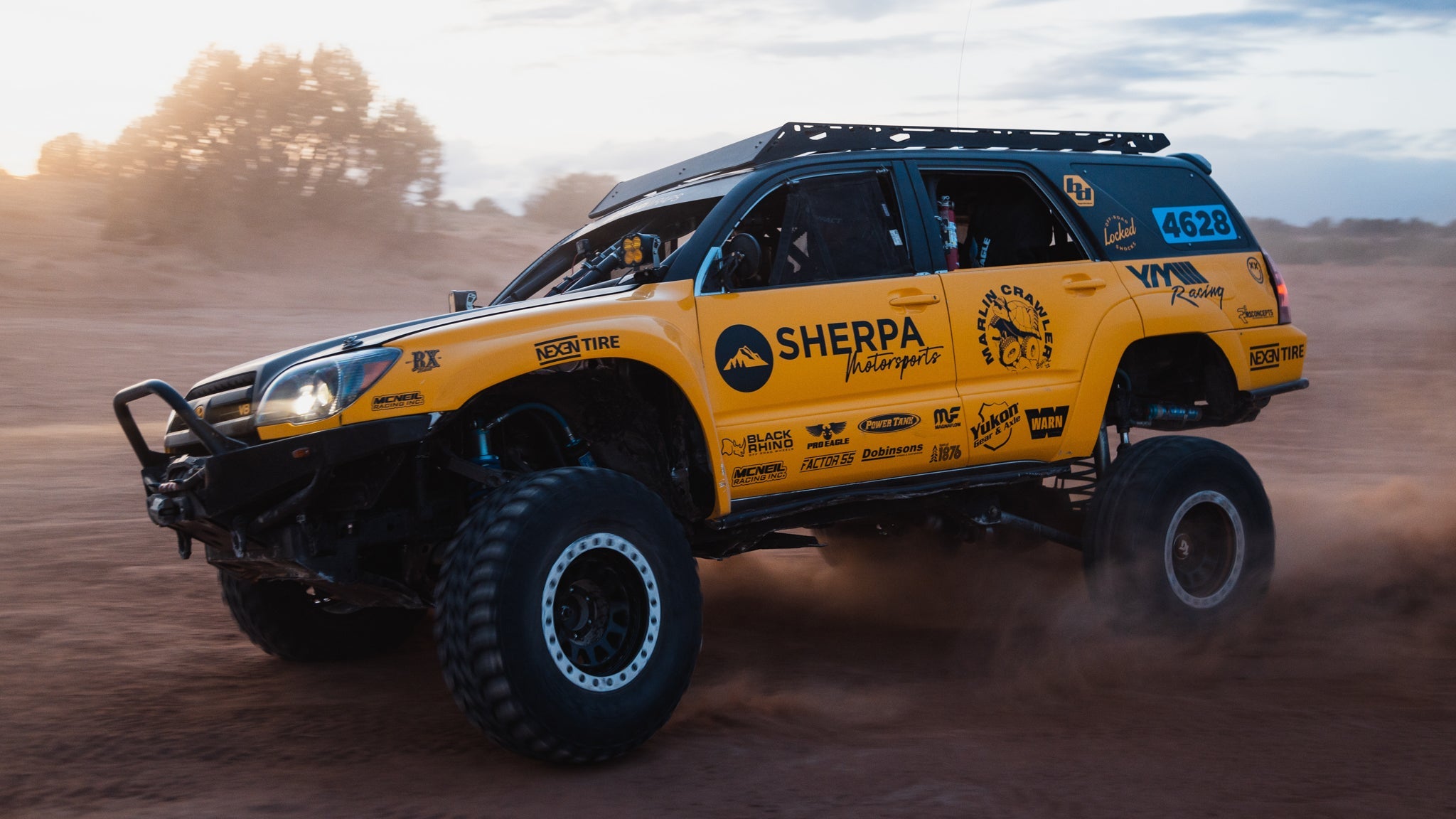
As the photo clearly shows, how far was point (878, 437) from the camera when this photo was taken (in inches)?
209

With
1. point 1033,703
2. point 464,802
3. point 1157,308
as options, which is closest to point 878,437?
point 1033,703

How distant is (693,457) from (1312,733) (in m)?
2.36

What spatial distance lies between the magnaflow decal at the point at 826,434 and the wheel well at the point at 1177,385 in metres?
1.73

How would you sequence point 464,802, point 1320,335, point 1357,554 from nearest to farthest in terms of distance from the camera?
point 464,802, point 1357,554, point 1320,335

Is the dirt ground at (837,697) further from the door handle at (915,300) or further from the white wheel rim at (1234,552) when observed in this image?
the door handle at (915,300)

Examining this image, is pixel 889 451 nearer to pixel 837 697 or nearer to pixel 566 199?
pixel 837 697

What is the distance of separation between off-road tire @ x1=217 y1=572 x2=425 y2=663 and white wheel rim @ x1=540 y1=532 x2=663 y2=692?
165cm

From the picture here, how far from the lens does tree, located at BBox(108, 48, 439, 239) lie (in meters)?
24.4

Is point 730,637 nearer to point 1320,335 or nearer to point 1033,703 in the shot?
point 1033,703

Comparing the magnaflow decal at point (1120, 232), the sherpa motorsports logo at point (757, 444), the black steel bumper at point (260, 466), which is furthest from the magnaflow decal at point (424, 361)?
the magnaflow decal at point (1120, 232)

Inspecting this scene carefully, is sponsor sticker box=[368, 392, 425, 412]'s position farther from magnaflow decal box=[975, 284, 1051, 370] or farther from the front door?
magnaflow decal box=[975, 284, 1051, 370]

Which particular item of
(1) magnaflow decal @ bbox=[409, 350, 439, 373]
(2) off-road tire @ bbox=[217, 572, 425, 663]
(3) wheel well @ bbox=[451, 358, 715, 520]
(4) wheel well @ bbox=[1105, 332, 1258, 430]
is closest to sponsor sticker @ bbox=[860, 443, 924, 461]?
(3) wheel well @ bbox=[451, 358, 715, 520]

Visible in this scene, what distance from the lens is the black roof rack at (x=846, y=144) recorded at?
554cm

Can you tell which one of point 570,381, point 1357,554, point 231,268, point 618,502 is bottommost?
point 1357,554
